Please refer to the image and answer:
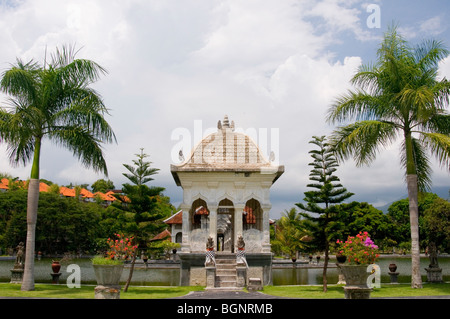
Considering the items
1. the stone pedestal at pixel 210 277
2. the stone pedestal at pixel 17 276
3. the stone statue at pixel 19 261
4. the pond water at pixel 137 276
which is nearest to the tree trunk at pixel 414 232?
the stone pedestal at pixel 210 277

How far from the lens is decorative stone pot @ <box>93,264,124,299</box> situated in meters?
10.3

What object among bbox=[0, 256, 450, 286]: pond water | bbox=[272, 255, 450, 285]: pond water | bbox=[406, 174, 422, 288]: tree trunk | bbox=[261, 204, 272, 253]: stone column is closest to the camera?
bbox=[406, 174, 422, 288]: tree trunk

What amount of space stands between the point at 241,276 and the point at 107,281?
6.15 m

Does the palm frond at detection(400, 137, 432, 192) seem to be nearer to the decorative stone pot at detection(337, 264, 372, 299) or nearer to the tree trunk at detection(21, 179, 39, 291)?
the decorative stone pot at detection(337, 264, 372, 299)

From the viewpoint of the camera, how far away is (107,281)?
34.5 ft

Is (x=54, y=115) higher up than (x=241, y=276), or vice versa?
(x=54, y=115)

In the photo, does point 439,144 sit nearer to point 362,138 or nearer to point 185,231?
point 362,138

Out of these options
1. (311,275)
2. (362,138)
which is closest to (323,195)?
(362,138)

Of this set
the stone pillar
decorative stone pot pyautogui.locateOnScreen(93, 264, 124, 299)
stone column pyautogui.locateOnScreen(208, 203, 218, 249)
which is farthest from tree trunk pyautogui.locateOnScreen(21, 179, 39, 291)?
stone column pyautogui.locateOnScreen(208, 203, 218, 249)

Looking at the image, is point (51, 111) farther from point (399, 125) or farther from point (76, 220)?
point (76, 220)

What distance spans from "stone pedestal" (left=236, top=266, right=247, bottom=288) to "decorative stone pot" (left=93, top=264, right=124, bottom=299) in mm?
5805

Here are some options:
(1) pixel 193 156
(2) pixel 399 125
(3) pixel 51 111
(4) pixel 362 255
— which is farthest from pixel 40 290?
(2) pixel 399 125
